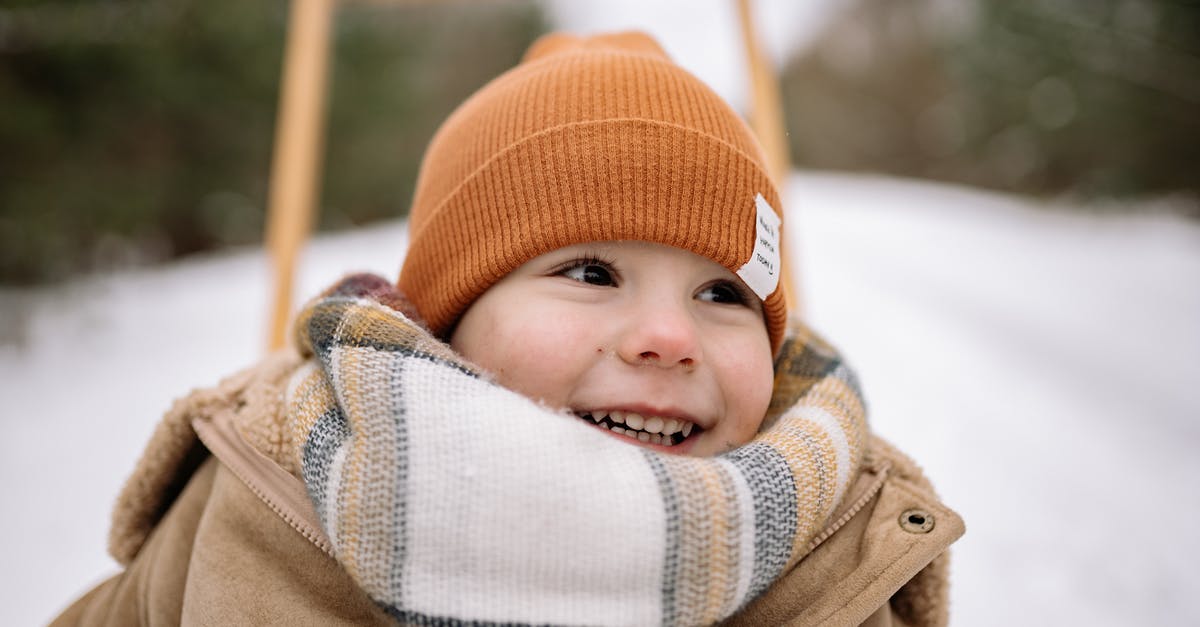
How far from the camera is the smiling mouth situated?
751 mm

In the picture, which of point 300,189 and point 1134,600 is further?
point 300,189

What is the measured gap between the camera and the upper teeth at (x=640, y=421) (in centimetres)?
75

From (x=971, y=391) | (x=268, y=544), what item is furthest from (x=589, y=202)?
(x=971, y=391)

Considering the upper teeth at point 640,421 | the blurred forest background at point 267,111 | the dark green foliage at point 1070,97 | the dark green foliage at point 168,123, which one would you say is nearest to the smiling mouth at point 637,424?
the upper teeth at point 640,421

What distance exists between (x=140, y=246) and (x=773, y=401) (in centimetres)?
513

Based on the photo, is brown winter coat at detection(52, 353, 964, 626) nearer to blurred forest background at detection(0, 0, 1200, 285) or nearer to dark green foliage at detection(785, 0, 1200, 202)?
blurred forest background at detection(0, 0, 1200, 285)

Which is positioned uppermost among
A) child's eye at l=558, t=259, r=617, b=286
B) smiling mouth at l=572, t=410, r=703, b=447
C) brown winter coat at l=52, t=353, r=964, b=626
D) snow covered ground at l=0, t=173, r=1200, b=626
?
child's eye at l=558, t=259, r=617, b=286

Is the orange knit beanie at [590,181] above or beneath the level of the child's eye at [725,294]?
above

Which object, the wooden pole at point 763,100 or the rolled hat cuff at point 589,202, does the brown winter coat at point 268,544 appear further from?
the wooden pole at point 763,100

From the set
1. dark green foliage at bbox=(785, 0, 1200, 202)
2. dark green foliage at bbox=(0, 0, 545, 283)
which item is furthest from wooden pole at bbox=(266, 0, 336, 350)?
dark green foliage at bbox=(785, 0, 1200, 202)

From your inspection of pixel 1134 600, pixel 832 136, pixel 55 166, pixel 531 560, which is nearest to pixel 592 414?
pixel 531 560

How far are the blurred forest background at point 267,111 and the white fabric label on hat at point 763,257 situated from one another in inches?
41.2

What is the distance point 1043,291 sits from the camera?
3281 millimetres

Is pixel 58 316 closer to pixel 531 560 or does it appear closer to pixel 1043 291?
pixel 531 560
